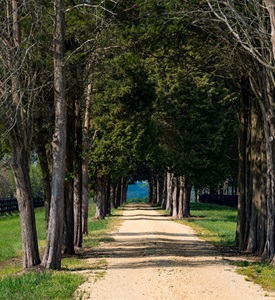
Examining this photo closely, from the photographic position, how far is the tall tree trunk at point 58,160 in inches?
641

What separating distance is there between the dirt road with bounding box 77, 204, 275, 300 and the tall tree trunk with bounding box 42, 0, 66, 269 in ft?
4.32

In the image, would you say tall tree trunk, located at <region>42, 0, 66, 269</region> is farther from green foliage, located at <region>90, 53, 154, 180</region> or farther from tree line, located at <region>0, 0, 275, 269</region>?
green foliage, located at <region>90, 53, 154, 180</region>

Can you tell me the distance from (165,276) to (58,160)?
4016 mm

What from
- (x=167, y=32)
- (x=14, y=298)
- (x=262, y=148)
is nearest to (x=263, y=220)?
(x=262, y=148)

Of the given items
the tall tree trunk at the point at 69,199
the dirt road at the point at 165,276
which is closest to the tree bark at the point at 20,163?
the dirt road at the point at 165,276

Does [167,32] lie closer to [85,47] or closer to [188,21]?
[188,21]

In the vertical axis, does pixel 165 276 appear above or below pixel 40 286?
below

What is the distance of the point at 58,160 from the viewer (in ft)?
54.3

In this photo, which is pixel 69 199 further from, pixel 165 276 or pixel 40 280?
pixel 40 280

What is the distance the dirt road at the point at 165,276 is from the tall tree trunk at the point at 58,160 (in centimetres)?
132

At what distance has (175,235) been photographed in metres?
28.9

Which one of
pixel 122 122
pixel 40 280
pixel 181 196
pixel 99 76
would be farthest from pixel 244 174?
pixel 181 196

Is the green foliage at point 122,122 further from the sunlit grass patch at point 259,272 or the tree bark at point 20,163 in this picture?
the sunlit grass patch at point 259,272

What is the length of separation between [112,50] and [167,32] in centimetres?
266
